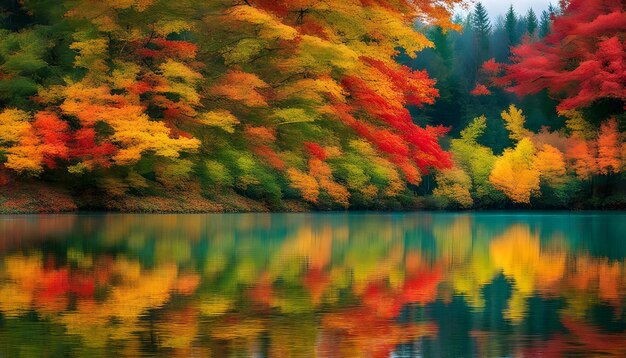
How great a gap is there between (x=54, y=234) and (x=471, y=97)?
40172mm

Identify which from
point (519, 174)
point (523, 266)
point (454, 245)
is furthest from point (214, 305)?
point (519, 174)

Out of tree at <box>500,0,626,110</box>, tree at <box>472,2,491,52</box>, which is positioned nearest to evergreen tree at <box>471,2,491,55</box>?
tree at <box>472,2,491,52</box>

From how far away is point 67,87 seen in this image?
77.2 feet

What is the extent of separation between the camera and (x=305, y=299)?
22.1 ft

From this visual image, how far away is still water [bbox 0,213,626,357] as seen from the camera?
481 centimetres

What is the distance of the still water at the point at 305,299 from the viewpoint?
4809 millimetres

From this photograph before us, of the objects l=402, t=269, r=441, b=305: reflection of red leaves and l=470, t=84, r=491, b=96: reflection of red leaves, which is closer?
l=402, t=269, r=441, b=305: reflection of red leaves

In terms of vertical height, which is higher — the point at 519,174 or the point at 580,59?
the point at 580,59

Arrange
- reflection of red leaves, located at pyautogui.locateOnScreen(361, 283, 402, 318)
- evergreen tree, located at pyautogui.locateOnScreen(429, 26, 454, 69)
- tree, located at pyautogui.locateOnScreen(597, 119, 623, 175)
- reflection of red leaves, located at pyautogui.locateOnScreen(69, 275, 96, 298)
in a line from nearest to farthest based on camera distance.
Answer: reflection of red leaves, located at pyautogui.locateOnScreen(361, 283, 402, 318) < reflection of red leaves, located at pyautogui.locateOnScreen(69, 275, 96, 298) < tree, located at pyautogui.locateOnScreen(597, 119, 623, 175) < evergreen tree, located at pyautogui.locateOnScreen(429, 26, 454, 69)

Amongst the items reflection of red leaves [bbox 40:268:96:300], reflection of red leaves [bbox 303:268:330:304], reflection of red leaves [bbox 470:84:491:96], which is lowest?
reflection of red leaves [bbox 303:268:330:304]

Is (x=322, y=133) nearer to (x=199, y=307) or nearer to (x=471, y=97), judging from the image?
(x=199, y=307)

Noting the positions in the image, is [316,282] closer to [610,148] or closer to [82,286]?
[82,286]

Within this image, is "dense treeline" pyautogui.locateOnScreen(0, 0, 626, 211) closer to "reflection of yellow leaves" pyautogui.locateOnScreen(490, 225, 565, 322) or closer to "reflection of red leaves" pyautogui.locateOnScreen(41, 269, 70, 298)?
"reflection of yellow leaves" pyautogui.locateOnScreen(490, 225, 565, 322)

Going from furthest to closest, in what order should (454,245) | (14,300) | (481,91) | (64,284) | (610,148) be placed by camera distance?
(481,91) < (610,148) < (454,245) < (64,284) < (14,300)
